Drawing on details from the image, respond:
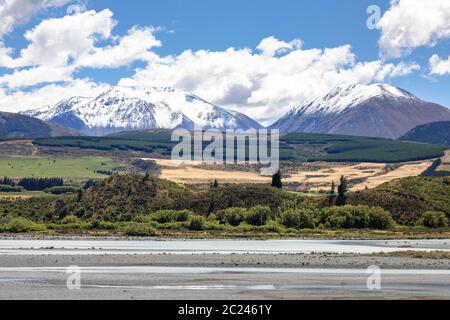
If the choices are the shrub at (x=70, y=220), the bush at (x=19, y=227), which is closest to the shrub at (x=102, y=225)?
the shrub at (x=70, y=220)

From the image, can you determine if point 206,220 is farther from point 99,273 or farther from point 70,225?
point 99,273

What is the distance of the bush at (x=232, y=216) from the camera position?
131 metres

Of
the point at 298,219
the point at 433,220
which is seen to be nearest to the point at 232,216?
the point at 298,219

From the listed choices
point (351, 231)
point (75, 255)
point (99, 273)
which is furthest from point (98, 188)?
point (99, 273)

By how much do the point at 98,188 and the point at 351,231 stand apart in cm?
5634

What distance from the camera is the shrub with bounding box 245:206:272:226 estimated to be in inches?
5098

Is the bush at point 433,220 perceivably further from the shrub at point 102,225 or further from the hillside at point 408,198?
the shrub at point 102,225

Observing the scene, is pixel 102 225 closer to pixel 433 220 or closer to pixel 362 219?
pixel 362 219

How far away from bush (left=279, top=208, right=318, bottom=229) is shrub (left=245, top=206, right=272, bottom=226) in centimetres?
306

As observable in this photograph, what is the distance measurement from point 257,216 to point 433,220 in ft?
100

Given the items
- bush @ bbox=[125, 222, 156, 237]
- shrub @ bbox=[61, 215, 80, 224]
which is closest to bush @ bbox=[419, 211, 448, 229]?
bush @ bbox=[125, 222, 156, 237]

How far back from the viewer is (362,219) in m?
127

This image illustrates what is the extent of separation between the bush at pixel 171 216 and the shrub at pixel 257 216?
1052cm
